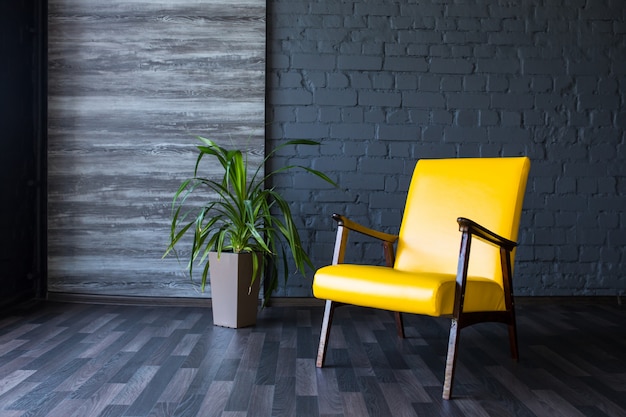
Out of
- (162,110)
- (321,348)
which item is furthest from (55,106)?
(321,348)

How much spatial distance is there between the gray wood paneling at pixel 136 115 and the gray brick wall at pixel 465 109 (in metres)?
0.24

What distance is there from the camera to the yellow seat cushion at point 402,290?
7.48 feet

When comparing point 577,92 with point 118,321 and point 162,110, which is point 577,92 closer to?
point 162,110

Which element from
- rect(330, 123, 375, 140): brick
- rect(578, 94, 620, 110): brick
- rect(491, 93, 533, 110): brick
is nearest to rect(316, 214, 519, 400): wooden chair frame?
rect(330, 123, 375, 140): brick

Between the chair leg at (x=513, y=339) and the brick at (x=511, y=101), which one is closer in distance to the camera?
the chair leg at (x=513, y=339)

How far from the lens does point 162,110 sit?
3.98 meters

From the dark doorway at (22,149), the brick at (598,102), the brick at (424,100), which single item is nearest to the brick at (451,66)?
the brick at (424,100)

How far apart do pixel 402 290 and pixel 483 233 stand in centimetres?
41

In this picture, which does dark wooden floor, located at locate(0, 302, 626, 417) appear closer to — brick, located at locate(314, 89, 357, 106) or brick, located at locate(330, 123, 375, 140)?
brick, located at locate(330, 123, 375, 140)

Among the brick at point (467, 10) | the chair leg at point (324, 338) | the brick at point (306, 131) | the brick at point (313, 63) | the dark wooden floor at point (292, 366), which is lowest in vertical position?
the dark wooden floor at point (292, 366)

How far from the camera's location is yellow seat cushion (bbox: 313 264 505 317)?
2.28m

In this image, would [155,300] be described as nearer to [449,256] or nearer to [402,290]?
[449,256]

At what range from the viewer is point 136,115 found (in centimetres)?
398

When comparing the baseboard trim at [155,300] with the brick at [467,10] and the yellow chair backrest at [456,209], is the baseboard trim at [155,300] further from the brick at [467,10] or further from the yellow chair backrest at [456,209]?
the brick at [467,10]
